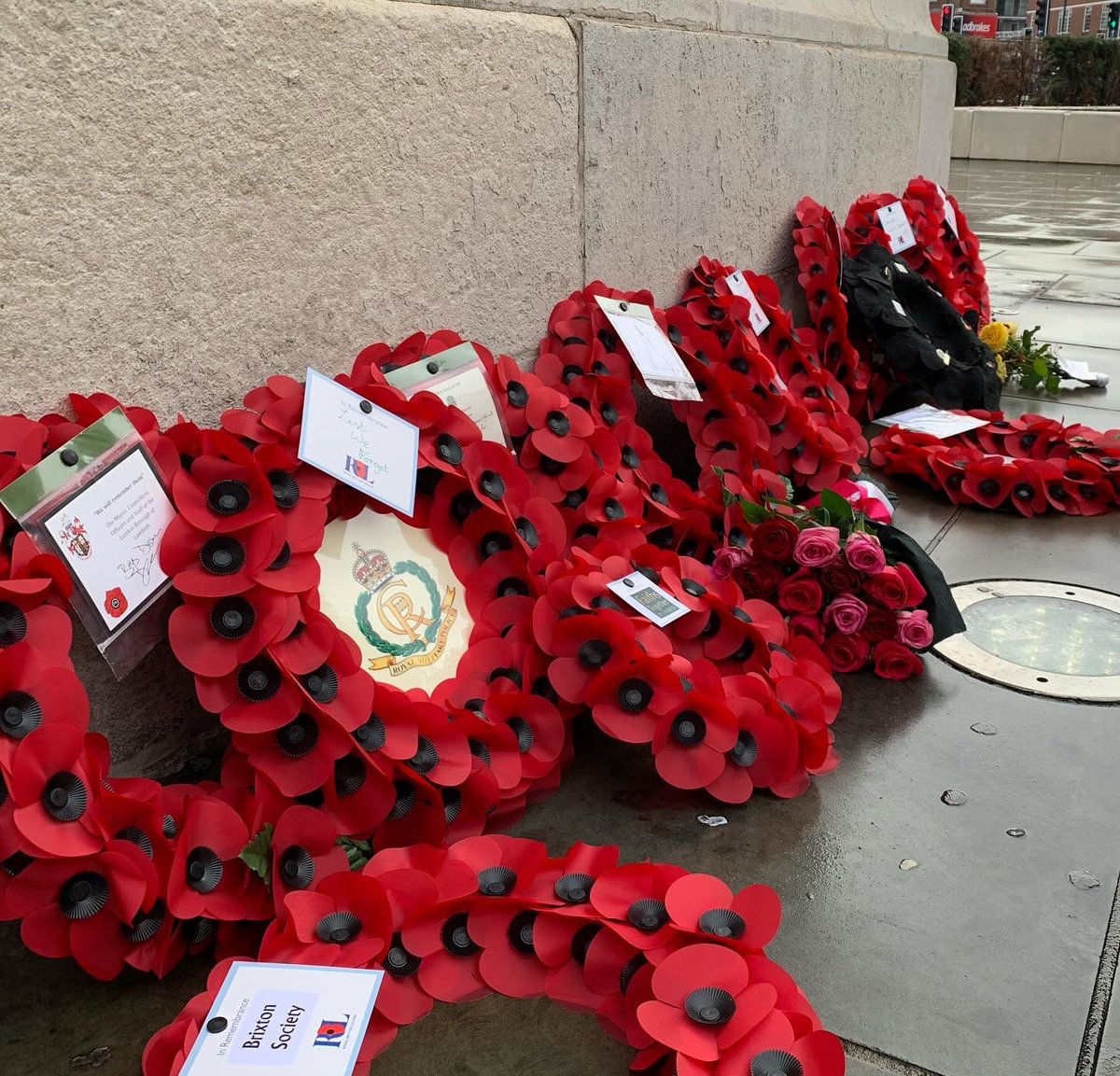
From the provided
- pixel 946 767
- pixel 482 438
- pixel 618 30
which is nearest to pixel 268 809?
→ pixel 482 438

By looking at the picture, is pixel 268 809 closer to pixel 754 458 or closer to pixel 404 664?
pixel 404 664

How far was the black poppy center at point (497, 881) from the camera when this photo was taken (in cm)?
178

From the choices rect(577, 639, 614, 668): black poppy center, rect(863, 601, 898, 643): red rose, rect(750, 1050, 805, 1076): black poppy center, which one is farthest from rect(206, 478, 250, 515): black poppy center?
rect(863, 601, 898, 643): red rose

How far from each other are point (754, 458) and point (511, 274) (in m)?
0.92

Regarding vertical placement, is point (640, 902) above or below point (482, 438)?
below

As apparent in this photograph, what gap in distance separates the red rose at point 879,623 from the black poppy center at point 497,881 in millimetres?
1258

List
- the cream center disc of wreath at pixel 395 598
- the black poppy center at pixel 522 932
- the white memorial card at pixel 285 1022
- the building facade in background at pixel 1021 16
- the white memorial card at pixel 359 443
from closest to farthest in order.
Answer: the white memorial card at pixel 285 1022 < the black poppy center at pixel 522 932 < the white memorial card at pixel 359 443 < the cream center disc of wreath at pixel 395 598 < the building facade in background at pixel 1021 16

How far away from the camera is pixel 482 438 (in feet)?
8.47

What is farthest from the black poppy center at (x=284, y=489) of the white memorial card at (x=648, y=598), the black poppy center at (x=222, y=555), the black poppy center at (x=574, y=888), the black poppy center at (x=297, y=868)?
the black poppy center at (x=574, y=888)

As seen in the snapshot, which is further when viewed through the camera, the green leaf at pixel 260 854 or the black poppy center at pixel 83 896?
the green leaf at pixel 260 854

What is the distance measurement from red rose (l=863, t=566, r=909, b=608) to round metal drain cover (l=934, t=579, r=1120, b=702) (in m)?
0.25

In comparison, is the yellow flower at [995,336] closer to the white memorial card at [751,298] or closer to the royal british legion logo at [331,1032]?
the white memorial card at [751,298]

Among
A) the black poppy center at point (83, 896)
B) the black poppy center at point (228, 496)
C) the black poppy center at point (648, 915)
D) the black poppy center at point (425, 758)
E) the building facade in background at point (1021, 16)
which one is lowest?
the black poppy center at point (648, 915)

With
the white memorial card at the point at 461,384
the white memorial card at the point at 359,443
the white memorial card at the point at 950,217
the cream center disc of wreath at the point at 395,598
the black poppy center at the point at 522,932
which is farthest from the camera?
the white memorial card at the point at 950,217
